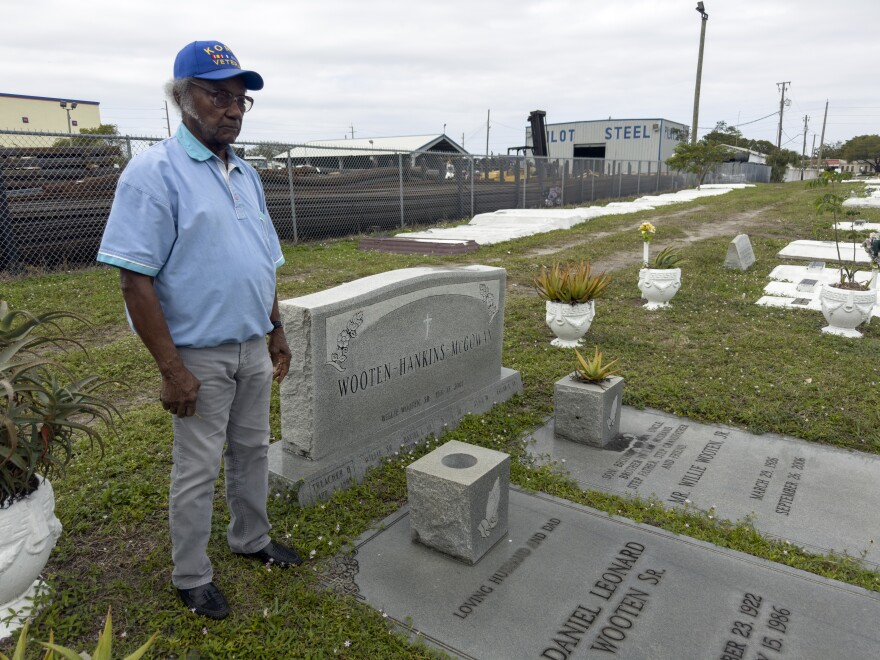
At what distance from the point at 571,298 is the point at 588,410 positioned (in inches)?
82.3

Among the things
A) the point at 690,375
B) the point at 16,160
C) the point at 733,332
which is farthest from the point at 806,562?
the point at 16,160

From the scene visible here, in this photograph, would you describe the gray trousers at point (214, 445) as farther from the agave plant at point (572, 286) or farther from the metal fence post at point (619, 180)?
the metal fence post at point (619, 180)

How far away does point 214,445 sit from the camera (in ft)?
8.00

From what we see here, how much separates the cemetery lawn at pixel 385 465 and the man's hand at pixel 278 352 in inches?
33.2

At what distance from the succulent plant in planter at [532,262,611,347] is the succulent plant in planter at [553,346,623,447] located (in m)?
1.76

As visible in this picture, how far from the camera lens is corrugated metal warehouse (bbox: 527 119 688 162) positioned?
45625mm

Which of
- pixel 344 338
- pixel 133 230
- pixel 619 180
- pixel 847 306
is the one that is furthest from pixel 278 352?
pixel 619 180

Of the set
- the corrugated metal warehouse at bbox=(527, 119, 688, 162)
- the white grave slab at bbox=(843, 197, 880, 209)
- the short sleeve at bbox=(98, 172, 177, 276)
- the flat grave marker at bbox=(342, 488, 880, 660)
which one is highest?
the corrugated metal warehouse at bbox=(527, 119, 688, 162)

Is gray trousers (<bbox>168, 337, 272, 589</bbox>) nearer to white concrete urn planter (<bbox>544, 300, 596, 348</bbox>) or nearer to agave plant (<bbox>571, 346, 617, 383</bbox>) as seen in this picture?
agave plant (<bbox>571, 346, 617, 383</bbox>)

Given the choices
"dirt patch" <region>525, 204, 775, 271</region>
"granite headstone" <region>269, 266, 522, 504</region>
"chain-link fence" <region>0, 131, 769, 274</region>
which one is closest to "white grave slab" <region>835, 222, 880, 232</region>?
"dirt patch" <region>525, 204, 775, 271</region>

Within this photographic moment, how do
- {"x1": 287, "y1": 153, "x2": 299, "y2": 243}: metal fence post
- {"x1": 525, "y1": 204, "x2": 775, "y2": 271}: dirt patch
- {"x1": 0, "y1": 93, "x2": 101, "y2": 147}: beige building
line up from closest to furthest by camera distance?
{"x1": 525, "y1": 204, "x2": 775, "y2": 271}: dirt patch
{"x1": 287, "y1": 153, "x2": 299, "y2": 243}: metal fence post
{"x1": 0, "y1": 93, "x2": 101, "y2": 147}: beige building

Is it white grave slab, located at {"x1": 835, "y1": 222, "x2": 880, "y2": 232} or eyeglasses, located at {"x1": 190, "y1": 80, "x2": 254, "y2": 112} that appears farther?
white grave slab, located at {"x1": 835, "y1": 222, "x2": 880, "y2": 232}

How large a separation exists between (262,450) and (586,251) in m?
10.5

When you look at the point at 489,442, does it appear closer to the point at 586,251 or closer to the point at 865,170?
the point at 586,251
